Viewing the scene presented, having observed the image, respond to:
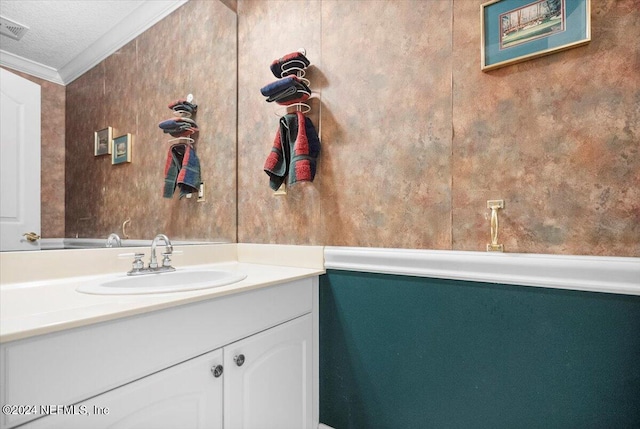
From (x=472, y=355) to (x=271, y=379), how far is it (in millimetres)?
707

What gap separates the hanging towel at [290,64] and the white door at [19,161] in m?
0.90

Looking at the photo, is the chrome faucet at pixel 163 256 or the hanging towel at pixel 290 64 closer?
the chrome faucet at pixel 163 256

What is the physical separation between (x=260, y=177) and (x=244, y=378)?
0.96m

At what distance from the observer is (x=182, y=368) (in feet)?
3.00

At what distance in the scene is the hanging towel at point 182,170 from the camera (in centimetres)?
158

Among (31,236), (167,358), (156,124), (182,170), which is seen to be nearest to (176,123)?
(156,124)

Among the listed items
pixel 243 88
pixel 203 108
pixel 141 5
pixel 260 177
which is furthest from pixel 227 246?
pixel 141 5

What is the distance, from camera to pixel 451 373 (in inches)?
46.1

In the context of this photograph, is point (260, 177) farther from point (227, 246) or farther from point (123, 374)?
point (123, 374)

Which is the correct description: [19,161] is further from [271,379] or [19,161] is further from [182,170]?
[271,379]

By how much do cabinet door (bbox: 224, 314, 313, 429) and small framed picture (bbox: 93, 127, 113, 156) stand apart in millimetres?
913

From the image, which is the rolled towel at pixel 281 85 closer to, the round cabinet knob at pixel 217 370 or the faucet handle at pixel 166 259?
the faucet handle at pixel 166 259

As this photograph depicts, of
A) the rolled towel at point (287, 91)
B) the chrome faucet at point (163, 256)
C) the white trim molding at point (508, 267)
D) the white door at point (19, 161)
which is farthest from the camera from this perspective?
the rolled towel at point (287, 91)

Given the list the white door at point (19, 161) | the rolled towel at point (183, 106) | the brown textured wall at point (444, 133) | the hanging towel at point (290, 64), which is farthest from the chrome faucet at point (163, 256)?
the hanging towel at point (290, 64)
